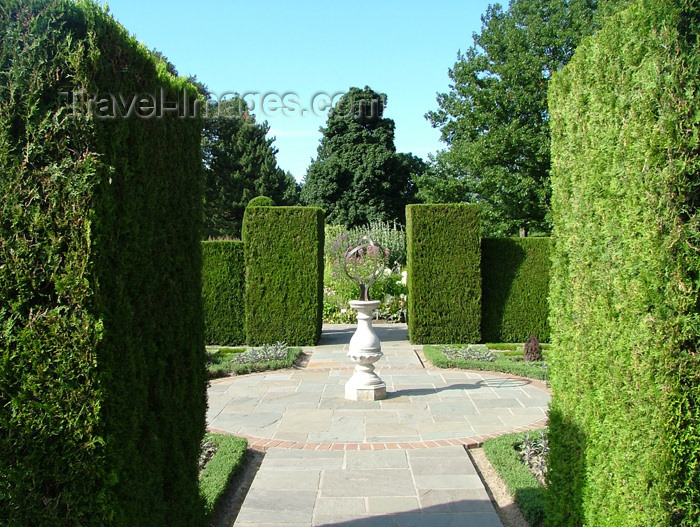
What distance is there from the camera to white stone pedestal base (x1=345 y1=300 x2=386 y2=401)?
672 centimetres

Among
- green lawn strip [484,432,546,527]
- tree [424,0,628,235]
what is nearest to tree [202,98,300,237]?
tree [424,0,628,235]

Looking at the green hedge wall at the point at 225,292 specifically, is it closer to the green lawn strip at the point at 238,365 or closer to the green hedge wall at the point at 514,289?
the green lawn strip at the point at 238,365

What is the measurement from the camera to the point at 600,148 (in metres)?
2.54

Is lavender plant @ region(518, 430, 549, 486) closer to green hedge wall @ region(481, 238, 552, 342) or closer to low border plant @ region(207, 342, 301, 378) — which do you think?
low border plant @ region(207, 342, 301, 378)

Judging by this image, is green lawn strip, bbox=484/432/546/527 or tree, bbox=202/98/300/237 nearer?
green lawn strip, bbox=484/432/546/527

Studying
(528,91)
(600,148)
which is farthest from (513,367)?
(528,91)

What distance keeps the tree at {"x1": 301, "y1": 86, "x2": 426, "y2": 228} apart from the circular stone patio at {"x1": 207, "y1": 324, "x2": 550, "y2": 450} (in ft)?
77.1

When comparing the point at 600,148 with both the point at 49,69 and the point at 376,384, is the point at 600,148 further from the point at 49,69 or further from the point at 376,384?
the point at 376,384

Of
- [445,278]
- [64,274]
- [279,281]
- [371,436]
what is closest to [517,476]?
[371,436]

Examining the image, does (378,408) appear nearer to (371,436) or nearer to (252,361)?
(371,436)

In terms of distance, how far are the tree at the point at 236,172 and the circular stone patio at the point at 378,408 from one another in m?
24.4

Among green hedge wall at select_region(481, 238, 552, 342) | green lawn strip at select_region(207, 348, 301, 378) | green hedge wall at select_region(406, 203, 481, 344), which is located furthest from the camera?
green hedge wall at select_region(481, 238, 552, 342)

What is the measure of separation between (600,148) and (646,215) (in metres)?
0.47

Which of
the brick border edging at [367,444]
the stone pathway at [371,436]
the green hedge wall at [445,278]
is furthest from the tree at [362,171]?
the brick border edging at [367,444]
